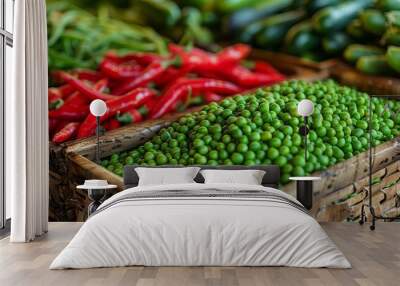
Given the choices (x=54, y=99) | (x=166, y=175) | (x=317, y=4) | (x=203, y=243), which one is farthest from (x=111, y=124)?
(x=203, y=243)

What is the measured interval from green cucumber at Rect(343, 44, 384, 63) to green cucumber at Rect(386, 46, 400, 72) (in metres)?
0.10

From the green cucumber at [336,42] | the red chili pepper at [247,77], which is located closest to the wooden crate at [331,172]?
the red chili pepper at [247,77]

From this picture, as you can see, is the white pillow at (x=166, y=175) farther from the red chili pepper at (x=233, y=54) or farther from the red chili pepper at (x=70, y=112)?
the red chili pepper at (x=233, y=54)

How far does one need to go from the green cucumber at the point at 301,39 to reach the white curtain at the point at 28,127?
2997mm

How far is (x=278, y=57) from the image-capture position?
24.8 ft

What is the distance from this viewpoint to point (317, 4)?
748cm

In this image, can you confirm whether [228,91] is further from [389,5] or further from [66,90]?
[389,5]

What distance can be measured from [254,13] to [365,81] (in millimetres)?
1576

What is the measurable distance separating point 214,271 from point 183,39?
3.95m

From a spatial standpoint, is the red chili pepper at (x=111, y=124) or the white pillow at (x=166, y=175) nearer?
the white pillow at (x=166, y=175)

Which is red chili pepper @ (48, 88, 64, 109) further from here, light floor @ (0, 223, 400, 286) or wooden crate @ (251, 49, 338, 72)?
light floor @ (0, 223, 400, 286)

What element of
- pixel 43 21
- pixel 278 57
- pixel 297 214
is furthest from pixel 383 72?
pixel 43 21

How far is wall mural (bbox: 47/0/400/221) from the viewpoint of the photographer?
23.5 ft

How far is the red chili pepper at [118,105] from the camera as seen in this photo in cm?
726
